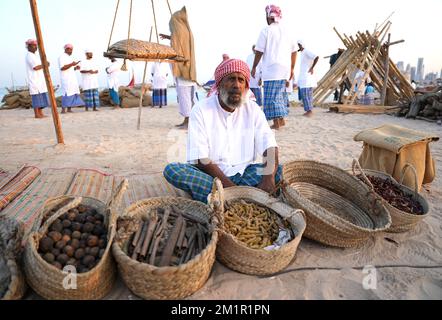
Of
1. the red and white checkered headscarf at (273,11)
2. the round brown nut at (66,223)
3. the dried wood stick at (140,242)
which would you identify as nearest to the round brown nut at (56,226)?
the round brown nut at (66,223)

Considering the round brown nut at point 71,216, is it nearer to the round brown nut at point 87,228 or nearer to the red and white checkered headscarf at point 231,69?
the round brown nut at point 87,228

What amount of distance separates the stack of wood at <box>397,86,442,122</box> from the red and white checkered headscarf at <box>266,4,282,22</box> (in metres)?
4.95

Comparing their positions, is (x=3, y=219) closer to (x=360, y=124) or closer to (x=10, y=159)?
(x=10, y=159)

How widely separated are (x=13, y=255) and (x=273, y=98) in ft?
16.8

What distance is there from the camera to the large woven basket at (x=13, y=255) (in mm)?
1520

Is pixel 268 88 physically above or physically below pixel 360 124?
above

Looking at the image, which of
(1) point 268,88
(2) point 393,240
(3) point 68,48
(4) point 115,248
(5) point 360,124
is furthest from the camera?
(3) point 68,48

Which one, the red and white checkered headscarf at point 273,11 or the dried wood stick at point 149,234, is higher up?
the red and white checkered headscarf at point 273,11

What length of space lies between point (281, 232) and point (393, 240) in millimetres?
966

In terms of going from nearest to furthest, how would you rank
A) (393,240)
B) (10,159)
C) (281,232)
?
(281,232) < (393,240) < (10,159)

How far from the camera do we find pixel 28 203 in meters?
2.71

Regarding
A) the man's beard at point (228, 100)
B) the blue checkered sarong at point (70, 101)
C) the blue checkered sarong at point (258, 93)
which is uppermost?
the man's beard at point (228, 100)

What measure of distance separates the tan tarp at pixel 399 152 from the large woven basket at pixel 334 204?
64cm

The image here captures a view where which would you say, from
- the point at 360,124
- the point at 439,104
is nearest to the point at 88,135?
the point at 360,124
